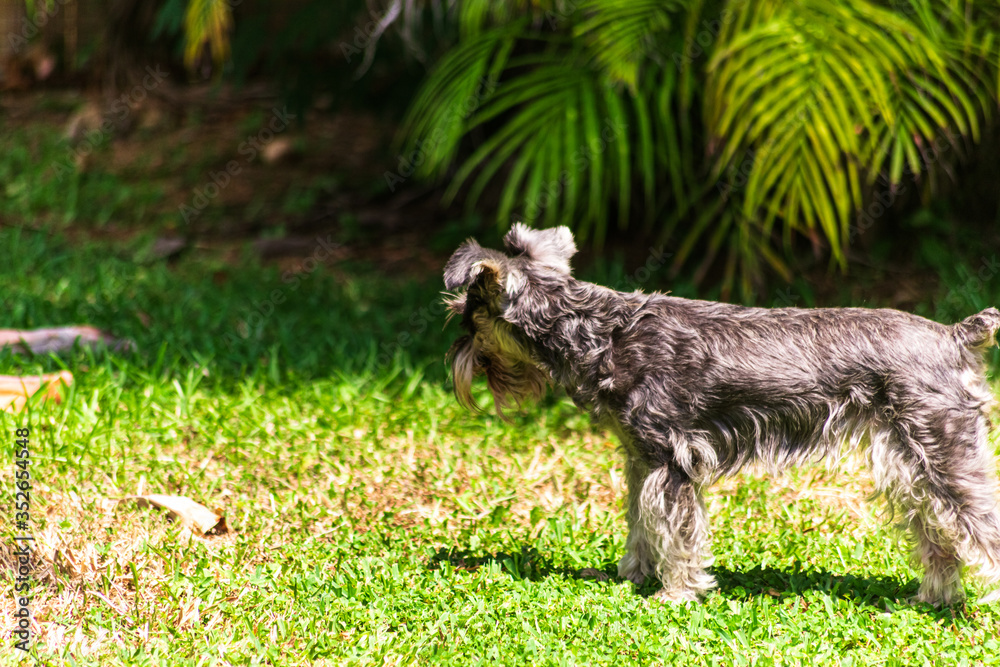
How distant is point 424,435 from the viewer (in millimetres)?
5566

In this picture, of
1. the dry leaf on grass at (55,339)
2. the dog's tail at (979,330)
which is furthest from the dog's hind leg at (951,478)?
the dry leaf on grass at (55,339)

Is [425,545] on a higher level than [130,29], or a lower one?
lower

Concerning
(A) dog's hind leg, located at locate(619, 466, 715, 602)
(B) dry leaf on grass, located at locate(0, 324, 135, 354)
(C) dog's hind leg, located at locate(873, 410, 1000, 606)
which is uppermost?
(C) dog's hind leg, located at locate(873, 410, 1000, 606)

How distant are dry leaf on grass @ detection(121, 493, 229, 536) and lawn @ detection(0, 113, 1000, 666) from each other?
0.16 feet

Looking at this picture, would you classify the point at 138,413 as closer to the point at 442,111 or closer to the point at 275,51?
the point at 442,111

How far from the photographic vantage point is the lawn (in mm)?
3682

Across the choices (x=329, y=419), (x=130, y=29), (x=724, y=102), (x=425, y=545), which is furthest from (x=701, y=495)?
(x=130, y=29)

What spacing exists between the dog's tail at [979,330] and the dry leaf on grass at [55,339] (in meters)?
4.88

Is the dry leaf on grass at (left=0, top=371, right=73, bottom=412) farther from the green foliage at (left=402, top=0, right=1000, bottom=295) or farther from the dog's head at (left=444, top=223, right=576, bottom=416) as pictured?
the green foliage at (left=402, top=0, right=1000, bottom=295)

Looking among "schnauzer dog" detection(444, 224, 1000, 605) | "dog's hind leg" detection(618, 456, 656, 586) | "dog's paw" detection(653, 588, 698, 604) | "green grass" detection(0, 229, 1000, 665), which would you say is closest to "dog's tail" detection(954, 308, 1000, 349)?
"schnauzer dog" detection(444, 224, 1000, 605)

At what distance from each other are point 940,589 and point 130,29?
941 centimetres

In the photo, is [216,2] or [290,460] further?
[216,2]

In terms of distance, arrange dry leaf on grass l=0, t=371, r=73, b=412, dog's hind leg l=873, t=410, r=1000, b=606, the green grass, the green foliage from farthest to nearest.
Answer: the green foliage, dry leaf on grass l=0, t=371, r=73, b=412, the green grass, dog's hind leg l=873, t=410, r=1000, b=606

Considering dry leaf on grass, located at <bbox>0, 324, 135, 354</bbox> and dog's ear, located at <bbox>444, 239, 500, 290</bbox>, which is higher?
dog's ear, located at <bbox>444, 239, 500, 290</bbox>
